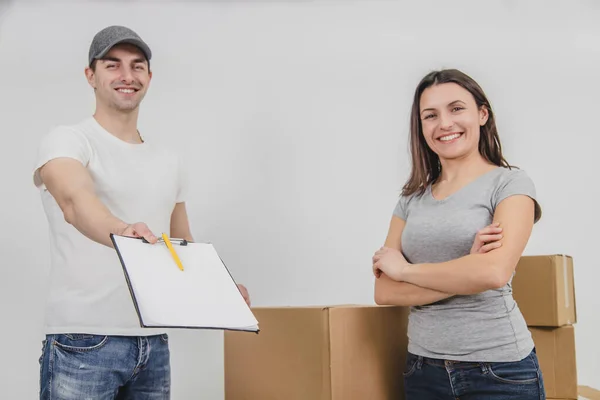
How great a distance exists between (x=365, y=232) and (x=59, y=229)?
3.97 feet

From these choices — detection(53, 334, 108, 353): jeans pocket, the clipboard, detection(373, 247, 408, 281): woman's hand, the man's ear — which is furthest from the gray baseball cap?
detection(373, 247, 408, 281): woman's hand

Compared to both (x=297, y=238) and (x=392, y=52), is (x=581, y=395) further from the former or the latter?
(x=392, y=52)

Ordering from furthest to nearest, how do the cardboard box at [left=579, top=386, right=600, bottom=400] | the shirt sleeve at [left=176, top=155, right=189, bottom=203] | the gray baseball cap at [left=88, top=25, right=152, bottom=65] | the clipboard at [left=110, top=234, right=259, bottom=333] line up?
the cardboard box at [left=579, top=386, right=600, bottom=400]
the shirt sleeve at [left=176, top=155, right=189, bottom=203]
the gray baseball cap at [left=88, top=25, right=152, bottom=65]
the clipboard at [left=110, top=234, right=259, bottom=333]

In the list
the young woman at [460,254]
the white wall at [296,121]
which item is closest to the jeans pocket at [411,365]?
the young woman at [460,254]

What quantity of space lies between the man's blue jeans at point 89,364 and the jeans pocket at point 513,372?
718 mm

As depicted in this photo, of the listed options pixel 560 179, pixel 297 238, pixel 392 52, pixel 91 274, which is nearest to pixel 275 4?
pixel 392 52

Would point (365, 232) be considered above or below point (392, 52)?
below

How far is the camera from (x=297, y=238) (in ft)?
7.73

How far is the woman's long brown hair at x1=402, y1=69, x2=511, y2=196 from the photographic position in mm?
1523

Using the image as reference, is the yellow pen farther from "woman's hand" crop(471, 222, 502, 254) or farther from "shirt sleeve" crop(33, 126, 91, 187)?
"woman's hand" crop(471, 222, 502, 254)

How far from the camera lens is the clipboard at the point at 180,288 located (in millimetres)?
1102

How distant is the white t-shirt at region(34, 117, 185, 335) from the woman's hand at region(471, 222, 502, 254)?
2.27ft

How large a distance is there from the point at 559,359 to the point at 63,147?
1312 millimetres

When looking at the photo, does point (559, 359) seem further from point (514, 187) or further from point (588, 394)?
point (514, 187)
